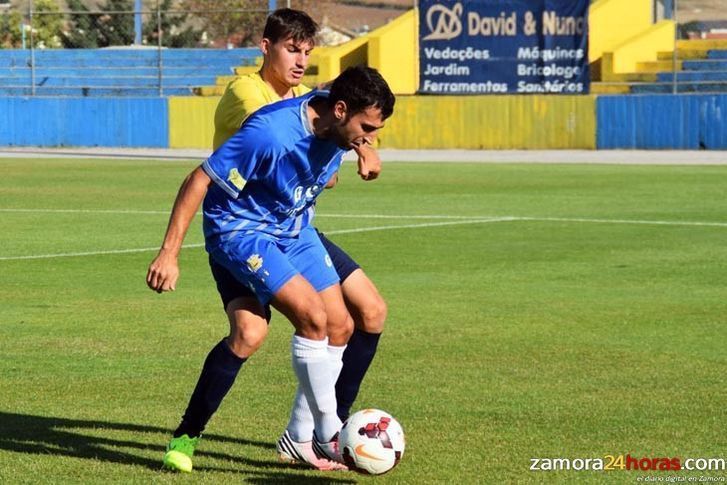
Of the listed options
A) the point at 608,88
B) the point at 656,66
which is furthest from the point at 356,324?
the point at 656,66

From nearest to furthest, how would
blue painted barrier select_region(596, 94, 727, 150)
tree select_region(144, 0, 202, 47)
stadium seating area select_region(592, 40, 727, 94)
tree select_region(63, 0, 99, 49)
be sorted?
1. blue painted barrier select_region(596, 94, 727, 150)
2. stadium seating area select_region(592, 40, 727, 94)
3. tree select_region(144, 0, 202, 47)
4. tree select_region(63, 0, 99, 49)

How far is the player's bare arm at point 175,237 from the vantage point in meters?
6.18

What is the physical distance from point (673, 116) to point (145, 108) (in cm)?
1283

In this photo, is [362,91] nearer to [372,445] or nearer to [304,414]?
[372,445]

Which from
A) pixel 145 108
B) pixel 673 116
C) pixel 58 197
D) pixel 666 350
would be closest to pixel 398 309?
pixel 666 350

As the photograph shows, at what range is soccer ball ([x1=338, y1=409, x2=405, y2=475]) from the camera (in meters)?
6.21

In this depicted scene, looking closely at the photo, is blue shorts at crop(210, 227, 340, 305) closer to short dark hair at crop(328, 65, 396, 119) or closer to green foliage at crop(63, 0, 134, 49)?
short dark hair at crop(328, 65, 396, 119)

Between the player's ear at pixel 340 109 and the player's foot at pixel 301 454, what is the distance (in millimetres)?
1431

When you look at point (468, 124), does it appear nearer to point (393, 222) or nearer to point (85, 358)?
point (393, 222)

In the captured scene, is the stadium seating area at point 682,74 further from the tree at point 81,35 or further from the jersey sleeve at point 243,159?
the jersey sleeve at point 243,159

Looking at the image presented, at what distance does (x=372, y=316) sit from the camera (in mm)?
6871

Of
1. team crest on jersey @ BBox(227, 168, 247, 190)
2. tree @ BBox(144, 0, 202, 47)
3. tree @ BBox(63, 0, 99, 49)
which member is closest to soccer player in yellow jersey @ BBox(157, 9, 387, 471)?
team crest on jersey @ BBox(227, 168, 247, 190)

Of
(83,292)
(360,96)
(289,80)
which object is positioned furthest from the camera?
(83,292)

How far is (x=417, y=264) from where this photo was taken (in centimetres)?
1405
